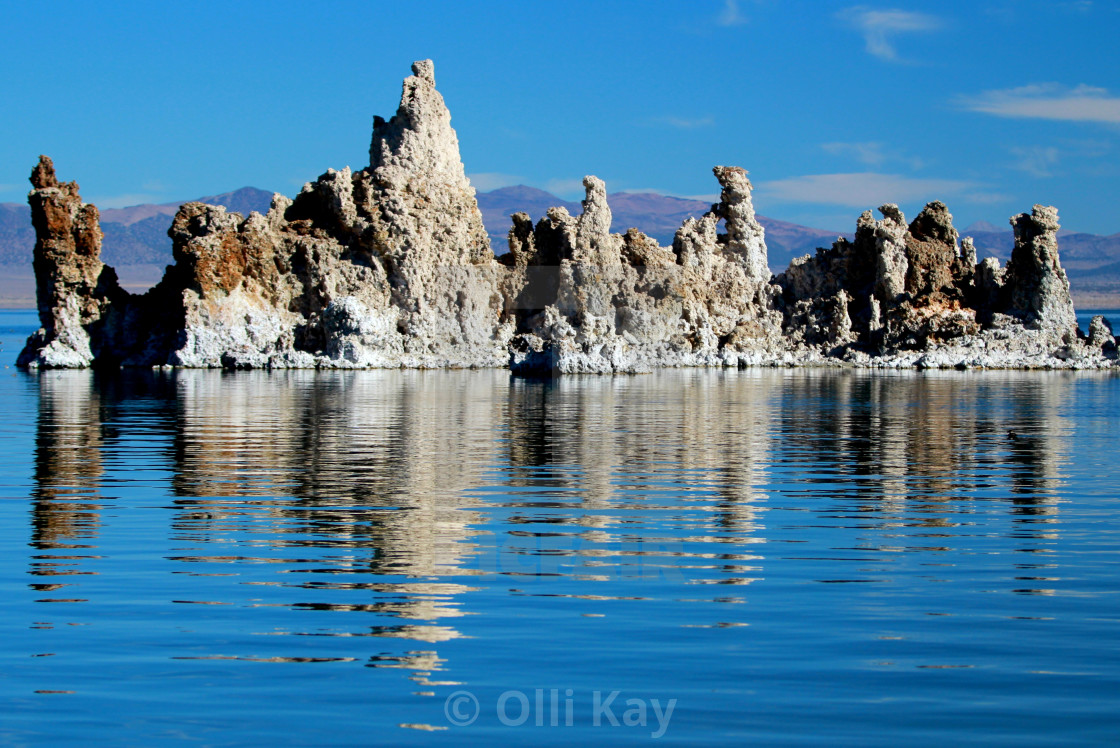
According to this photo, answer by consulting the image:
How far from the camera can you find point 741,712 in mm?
6559

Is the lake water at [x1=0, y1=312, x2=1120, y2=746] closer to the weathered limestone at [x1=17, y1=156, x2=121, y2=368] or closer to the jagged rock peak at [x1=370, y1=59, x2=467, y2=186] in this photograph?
the weathered limestone at [x1=17, y1=156, x2=121, y2=368]

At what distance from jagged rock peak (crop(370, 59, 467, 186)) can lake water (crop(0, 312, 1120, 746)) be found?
3635 centimetres

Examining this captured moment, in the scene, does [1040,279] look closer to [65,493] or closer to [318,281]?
[318,281]

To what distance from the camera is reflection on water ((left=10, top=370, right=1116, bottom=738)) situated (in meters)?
7.72

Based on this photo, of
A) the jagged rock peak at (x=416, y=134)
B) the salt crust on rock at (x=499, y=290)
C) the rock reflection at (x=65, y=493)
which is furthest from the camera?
the jagged rock peak at (x=416, y=134)

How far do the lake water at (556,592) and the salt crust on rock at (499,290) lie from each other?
30.6 m

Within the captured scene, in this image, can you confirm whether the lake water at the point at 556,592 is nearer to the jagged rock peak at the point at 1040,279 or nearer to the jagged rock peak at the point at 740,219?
the jagged rock peak at the point at 1040,279

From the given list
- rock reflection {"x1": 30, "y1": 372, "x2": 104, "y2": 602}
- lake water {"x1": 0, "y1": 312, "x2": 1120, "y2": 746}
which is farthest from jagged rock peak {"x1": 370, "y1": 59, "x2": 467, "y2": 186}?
lake water {"x1": 0, "y1": 312, "x2": 1120, "y2": 746}

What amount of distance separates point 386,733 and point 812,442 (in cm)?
1673

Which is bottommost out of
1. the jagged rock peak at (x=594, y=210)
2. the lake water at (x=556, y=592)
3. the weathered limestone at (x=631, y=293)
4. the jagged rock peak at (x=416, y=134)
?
the lake water at (x=556, y=592)

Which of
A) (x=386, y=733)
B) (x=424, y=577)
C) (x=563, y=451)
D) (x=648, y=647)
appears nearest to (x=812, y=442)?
(x=563, y=451)

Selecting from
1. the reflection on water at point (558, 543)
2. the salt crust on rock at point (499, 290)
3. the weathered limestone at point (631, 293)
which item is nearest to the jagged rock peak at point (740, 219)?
the salt crust on rock at point (499, 290)

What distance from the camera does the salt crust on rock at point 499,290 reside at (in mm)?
51938

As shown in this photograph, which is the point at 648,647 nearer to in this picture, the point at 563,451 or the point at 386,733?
the point at 386,733
